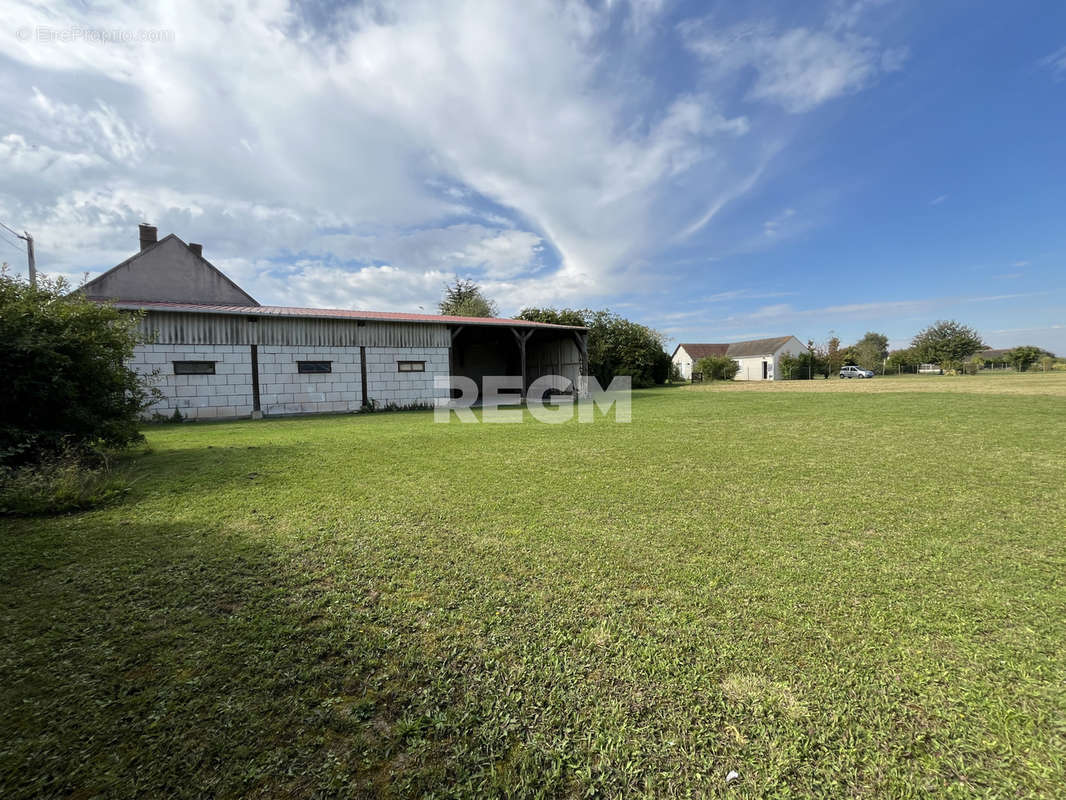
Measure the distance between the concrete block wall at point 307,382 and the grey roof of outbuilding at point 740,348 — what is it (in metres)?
44.6

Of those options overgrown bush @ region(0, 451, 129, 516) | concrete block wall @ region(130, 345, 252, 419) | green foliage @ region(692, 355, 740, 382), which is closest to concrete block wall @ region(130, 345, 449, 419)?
concrete block wall @ region(130, 345, 252, 419)

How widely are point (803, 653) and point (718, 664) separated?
42 cm

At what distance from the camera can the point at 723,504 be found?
411 cm

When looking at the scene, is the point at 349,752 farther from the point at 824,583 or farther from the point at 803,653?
the point at 824,583

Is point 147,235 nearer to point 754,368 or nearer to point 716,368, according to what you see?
point 716,368

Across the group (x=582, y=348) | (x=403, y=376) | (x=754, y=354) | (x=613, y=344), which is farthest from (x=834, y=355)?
(x=403, y=376)

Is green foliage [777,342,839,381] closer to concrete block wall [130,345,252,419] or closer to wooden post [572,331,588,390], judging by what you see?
wooden post [572,331,588,390]

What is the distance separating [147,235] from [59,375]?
66.8 ft

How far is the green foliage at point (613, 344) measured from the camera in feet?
93.6

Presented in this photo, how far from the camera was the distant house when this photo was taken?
4700cm

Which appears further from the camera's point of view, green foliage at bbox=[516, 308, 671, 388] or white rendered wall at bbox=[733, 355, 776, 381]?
white rendered wall at bbox=[733, 355, 776, 381]

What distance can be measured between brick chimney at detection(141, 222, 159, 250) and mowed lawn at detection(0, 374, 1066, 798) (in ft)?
72.9

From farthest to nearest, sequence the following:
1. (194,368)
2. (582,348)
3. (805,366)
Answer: (805,366)
(582,348)
(194,368)

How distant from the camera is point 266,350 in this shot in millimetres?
12992
